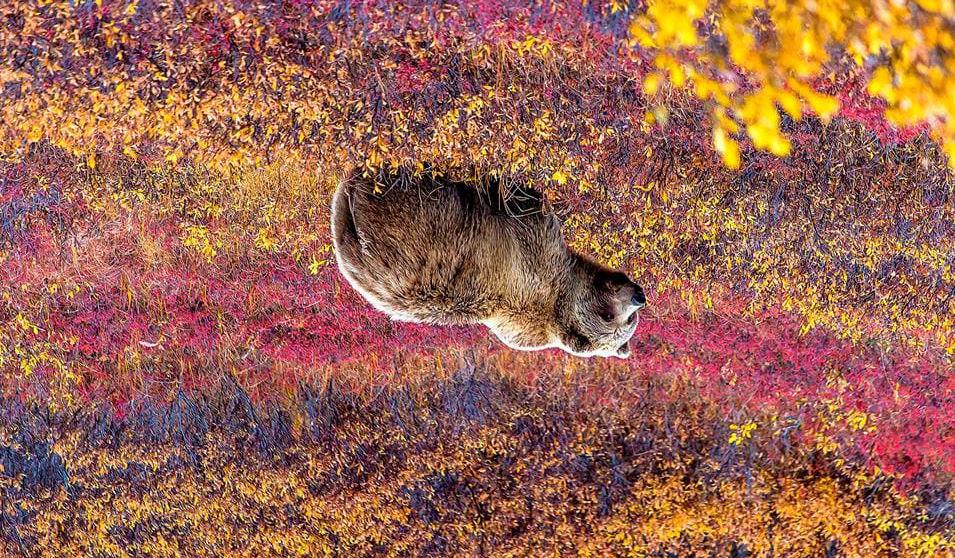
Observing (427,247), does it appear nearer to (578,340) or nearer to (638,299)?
(578,340)

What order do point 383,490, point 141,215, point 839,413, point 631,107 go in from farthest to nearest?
point 383,490 < point 839,413 < point 141,215 < point 631,107

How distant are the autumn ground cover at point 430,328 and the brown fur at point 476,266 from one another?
59 centimetres

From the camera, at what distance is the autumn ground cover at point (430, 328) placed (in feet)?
27.6

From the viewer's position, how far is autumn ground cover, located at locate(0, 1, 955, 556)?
842 centimetres

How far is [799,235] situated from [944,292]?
2332mm

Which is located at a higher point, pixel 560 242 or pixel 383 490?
pixel 560 242

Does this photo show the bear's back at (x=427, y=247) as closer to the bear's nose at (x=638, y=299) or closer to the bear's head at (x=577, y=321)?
the bear's head at (x=577, y=321)

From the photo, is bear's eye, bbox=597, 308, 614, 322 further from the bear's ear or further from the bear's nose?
the bear's nose

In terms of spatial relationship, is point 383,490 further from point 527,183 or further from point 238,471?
point 527,183

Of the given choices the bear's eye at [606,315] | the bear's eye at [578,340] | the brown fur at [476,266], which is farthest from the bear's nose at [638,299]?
the bear's eye at [578,340]

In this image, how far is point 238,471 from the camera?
1288 cm

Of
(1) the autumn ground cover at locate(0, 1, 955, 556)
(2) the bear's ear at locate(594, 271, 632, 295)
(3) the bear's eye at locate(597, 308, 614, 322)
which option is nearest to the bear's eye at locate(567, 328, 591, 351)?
(3) the bear's eye at locate(597, 308, 614, 322)

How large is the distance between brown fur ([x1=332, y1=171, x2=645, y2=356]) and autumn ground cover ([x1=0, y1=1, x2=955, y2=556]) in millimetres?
594

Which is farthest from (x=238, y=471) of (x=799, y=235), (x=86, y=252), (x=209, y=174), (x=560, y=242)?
(x=799, y=235)
